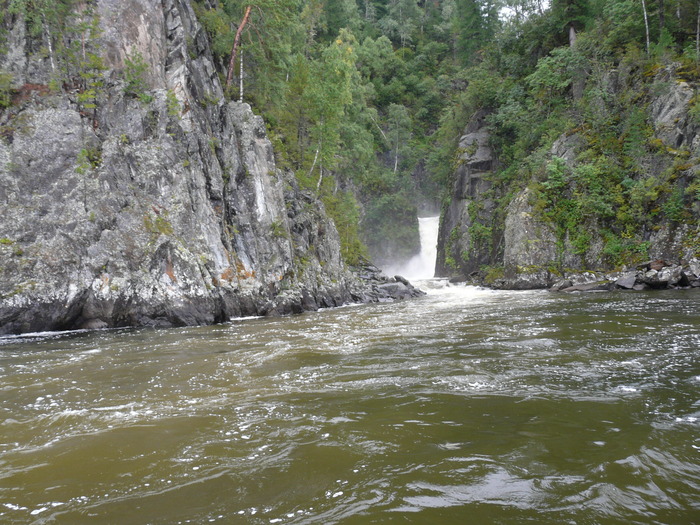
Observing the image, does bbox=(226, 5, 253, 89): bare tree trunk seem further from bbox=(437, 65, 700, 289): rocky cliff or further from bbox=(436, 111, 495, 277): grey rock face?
bbox=(436, 111, 495, 277): grey rock face

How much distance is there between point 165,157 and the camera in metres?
14.9

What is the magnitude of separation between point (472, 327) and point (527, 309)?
4.17 metres

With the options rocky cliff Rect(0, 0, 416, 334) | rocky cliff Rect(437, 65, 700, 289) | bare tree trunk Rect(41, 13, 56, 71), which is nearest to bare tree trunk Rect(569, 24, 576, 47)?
rocky cliff Rect(437, 65, 700, 289)

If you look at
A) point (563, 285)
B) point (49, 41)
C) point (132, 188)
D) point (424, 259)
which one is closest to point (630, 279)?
point (563, 285)

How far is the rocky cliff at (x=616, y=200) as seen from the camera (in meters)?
18.8

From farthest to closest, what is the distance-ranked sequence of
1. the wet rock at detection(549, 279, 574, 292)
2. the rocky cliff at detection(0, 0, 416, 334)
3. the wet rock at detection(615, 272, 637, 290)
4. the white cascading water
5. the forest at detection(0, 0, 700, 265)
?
the white cascading water → the forest at detection(0, 0, 700, 265) → the wet rock at detection(549, 279, 574, 292) → the wet rock at detection(615, 272, 637, 290) → the rocky cliff at detection(0, 0, 416, 334)

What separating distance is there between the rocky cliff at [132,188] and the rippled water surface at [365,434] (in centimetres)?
484

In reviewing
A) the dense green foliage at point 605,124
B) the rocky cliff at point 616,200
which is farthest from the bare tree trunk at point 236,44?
the rocky cliff at point 616,200

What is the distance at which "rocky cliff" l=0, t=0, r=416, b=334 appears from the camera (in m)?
12.1

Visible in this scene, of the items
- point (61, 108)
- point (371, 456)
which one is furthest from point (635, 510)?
point (61, 108)

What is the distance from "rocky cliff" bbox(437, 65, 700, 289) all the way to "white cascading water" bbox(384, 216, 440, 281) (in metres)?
13.3

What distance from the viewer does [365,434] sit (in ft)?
12.2

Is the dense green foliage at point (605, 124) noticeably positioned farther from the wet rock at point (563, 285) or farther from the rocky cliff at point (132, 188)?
the rocky cliff at point (132, 188)

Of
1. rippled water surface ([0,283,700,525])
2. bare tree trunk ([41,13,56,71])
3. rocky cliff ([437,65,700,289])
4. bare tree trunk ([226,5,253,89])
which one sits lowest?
rippled water surface ([0,283,700,525])
